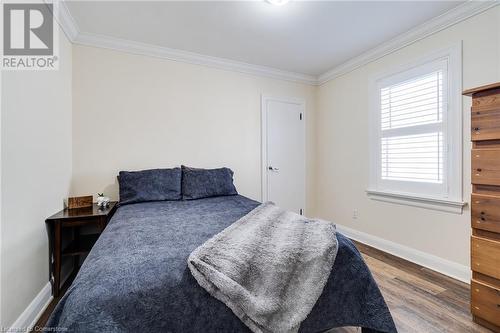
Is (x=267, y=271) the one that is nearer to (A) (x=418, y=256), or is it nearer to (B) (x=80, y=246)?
(B) (x=80, y=246)

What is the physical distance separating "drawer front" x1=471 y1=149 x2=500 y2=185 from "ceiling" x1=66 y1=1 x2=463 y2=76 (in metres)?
1.48

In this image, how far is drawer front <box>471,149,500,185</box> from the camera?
1.50 metres

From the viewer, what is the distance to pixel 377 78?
2959 millimetres

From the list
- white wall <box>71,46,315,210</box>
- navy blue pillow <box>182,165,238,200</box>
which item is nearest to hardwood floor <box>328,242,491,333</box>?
navy blue pillow <box>182,165,238,200</box>

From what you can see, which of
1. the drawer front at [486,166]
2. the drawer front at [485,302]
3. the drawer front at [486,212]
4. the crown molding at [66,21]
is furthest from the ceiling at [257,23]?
the drawer front at [485,302]

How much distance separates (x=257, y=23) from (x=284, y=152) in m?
1.89

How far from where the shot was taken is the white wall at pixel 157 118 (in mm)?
2613

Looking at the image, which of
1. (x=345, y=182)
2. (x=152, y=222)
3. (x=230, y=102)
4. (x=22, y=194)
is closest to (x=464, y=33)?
(x=345, y=182)

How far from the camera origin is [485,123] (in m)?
1.57

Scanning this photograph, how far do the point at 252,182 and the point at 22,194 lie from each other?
248cm

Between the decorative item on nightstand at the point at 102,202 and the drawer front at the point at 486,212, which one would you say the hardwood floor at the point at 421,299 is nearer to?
the drawer front at the point at 486,212

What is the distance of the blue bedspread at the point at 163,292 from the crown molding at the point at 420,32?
7.92 ft

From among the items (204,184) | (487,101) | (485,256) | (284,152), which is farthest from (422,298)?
(284,152)

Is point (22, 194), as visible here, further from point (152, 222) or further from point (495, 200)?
point (495, 200)
